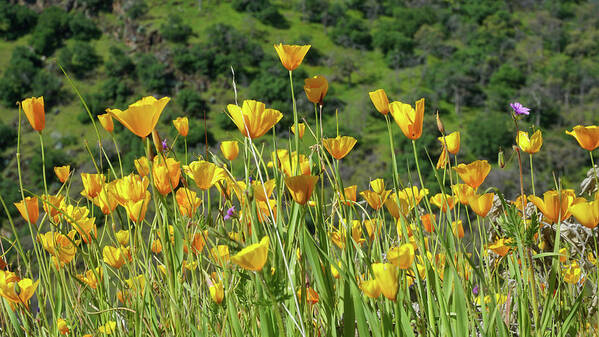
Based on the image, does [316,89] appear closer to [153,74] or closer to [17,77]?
[153,74]

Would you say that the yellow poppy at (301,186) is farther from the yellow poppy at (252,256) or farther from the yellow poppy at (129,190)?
the yellow poppy at (129,190)

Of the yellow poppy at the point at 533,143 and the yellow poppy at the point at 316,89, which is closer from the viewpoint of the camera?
the yellow poppy at the point at 316,89

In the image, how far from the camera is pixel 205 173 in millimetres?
1066

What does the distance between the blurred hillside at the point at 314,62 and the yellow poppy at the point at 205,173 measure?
5253cm

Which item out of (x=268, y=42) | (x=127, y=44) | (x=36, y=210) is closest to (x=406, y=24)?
(x=268, y=42)

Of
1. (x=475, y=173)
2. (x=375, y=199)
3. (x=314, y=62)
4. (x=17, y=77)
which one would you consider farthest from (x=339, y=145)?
(x=17, y=77)

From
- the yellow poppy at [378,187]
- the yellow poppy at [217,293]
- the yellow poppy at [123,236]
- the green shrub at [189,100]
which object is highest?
the yellow poppy at [378,187]

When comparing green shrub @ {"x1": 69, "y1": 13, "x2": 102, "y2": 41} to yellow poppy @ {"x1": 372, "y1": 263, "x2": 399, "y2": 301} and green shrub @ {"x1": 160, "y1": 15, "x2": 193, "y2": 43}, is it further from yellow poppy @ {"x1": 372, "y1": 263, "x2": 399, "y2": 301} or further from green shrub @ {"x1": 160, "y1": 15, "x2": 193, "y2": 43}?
yellow poppy @ {"x1": 372, "y1": 263, "x2": 399, "y2": 301}

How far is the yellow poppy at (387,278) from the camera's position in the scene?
825 mm

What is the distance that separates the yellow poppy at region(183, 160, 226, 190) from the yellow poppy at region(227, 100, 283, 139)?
0.11m

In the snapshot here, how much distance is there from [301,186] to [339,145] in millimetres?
367

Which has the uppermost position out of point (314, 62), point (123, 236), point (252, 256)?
point (252, 256)

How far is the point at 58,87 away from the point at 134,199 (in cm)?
7293

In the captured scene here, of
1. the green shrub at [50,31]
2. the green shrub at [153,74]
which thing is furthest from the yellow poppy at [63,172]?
the green shrub at [50,31]
